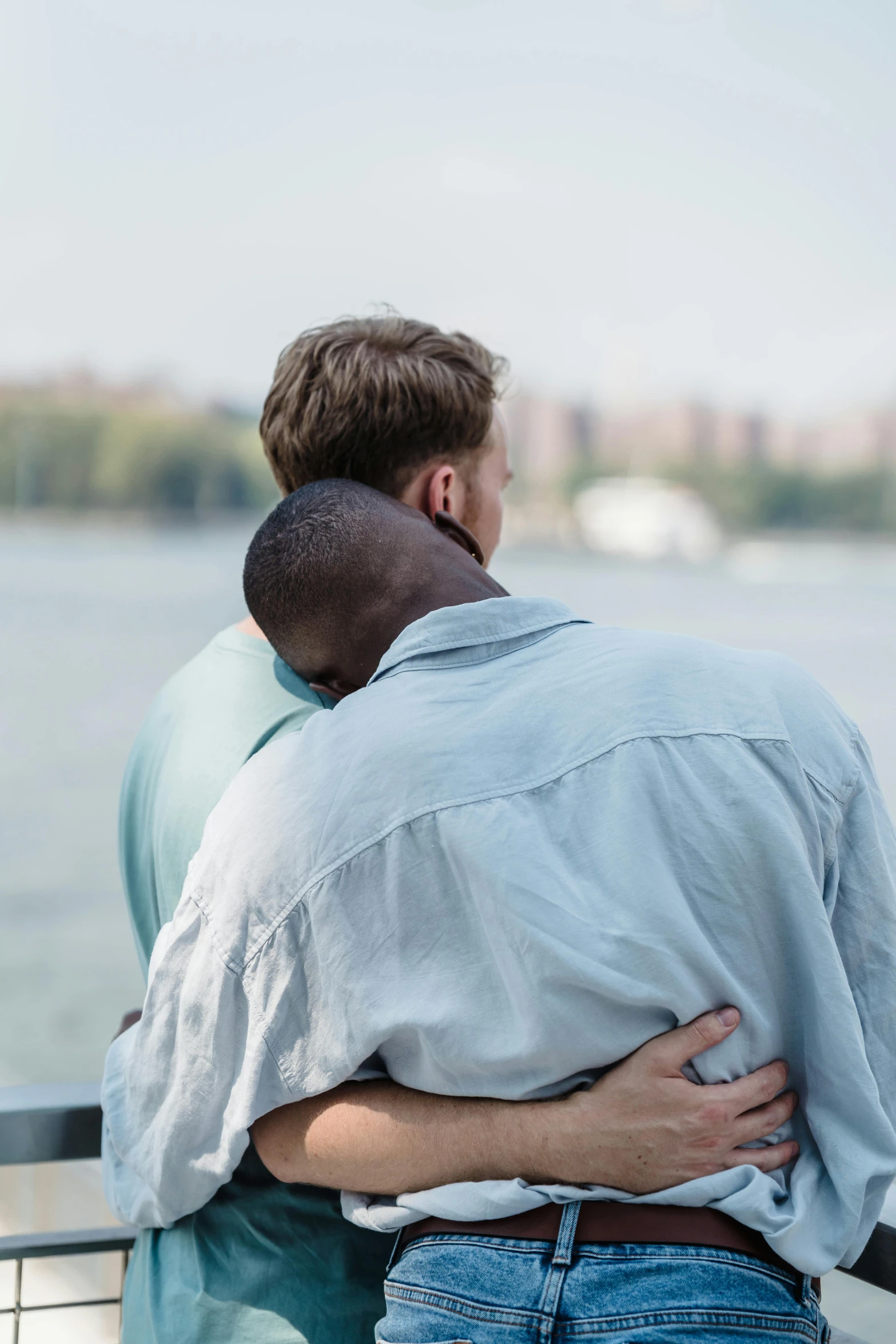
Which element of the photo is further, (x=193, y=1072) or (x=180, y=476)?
(x=180, y=476)

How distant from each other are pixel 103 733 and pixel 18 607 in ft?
20.8

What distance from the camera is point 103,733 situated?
25125mm

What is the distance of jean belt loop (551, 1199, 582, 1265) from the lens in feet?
2.52

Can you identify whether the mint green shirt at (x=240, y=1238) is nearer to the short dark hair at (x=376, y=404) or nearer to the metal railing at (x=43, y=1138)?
the metal railing at (x=43, y=1138)

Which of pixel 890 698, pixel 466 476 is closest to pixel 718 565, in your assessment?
pixel 890 698

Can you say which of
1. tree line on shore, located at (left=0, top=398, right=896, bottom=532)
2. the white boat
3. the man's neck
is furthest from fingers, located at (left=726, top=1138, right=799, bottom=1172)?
the white boat

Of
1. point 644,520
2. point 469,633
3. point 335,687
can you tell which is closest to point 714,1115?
point 469,633

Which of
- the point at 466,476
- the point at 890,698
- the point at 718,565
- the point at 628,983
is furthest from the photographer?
the point at 718,565

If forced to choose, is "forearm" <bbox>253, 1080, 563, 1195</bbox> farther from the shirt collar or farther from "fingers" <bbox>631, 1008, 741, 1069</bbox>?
the shirt collar

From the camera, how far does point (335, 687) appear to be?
103cm

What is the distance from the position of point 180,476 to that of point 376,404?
17593 millimetres

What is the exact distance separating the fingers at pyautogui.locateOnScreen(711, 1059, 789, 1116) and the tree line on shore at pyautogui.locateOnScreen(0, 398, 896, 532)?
1189 cm

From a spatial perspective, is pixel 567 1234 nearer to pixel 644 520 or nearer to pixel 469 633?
pixel 469 633

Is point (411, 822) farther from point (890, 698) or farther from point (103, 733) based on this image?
point (890, 698)
